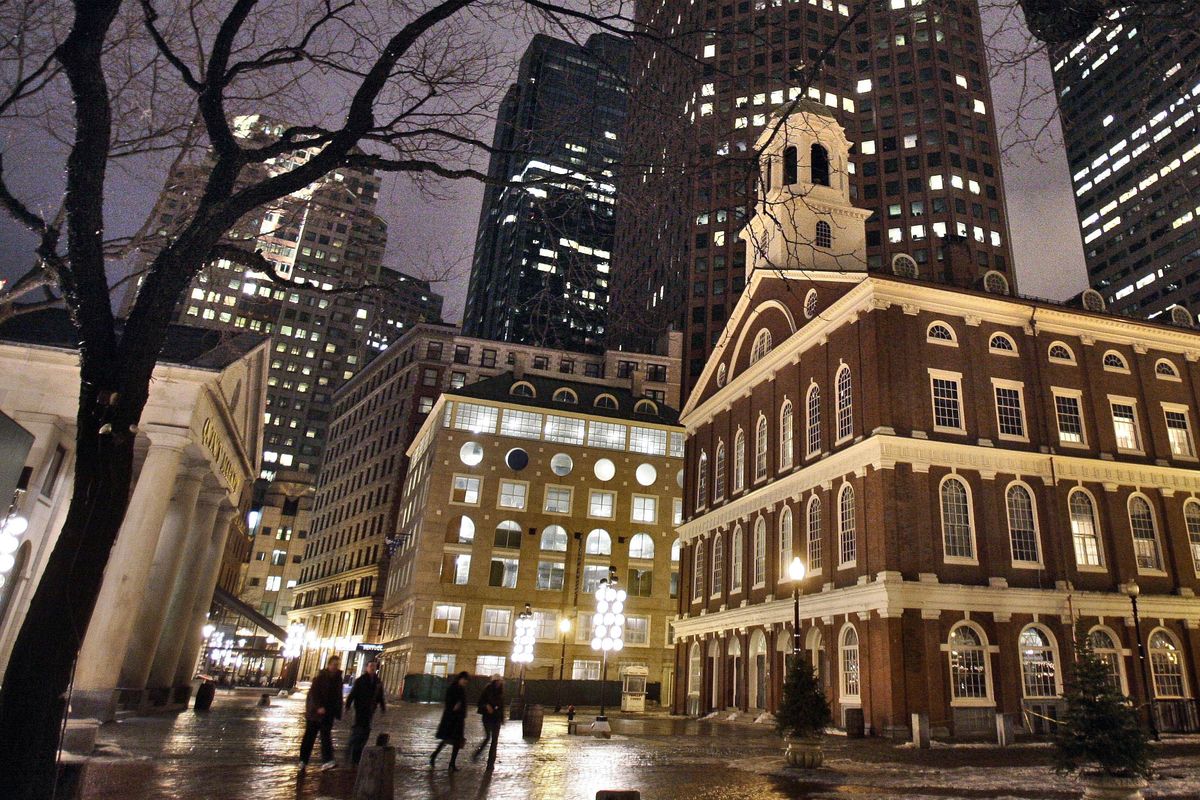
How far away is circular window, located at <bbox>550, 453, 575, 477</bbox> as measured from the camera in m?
60.3

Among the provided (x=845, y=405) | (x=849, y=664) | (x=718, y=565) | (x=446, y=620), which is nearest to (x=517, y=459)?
(x=446, y=620)

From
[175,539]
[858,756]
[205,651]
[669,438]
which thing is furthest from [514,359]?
[858,756]

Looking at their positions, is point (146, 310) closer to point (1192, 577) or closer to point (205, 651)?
point (1192, 577)

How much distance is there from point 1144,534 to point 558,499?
37415mm

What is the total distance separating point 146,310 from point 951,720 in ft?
92.2

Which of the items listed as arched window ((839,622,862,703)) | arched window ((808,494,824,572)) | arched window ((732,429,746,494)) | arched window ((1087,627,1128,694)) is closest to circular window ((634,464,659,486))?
arched window ((732,429,746,494))

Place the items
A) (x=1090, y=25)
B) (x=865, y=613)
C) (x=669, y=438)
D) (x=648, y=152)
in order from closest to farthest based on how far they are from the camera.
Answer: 1. (x=1090, y=25)
2. (x=648, y=152)
3. (x=865, y=613)
4. (x=669, y=438)

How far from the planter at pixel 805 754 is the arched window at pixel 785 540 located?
672 inches

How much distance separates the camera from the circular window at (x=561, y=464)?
6031cm

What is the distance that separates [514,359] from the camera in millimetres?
85312

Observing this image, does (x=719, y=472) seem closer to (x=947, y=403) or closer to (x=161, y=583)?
(x=947, y=403)

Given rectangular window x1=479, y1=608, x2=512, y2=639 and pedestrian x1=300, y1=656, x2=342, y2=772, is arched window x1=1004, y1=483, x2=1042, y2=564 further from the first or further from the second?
rectangular window x1=479, y1=608, x2=512, y2=639

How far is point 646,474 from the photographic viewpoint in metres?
62.0

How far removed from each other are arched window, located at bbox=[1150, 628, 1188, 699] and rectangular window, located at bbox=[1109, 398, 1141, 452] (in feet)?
25.6
